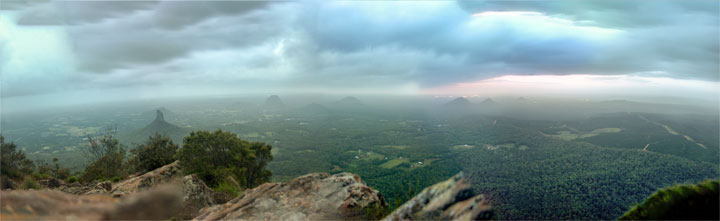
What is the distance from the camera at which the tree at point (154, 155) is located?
16.8 meters

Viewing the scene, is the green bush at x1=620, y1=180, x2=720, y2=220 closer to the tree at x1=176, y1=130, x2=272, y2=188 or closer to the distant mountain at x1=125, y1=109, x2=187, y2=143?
the tree at x1=176, y1=130, x2=272, y2=188

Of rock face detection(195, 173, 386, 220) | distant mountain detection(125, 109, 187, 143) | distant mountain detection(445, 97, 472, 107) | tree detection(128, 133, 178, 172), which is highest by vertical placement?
distant mountain detection(445, 97, 472, 107)

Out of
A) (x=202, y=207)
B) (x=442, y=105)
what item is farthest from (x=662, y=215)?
(x=442, y=105)

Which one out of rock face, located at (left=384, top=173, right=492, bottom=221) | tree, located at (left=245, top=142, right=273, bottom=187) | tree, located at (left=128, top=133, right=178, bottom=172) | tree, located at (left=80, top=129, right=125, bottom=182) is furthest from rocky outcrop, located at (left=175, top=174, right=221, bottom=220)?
tree, located at (left=80, top=129, right=125, bottom=182)

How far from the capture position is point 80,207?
341 cm

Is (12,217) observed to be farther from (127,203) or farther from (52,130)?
(52,130)

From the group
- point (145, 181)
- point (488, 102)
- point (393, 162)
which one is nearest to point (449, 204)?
point (145, 181)

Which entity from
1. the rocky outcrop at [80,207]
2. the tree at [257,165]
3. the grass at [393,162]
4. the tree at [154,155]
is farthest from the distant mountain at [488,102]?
the rocky outcrop at [80,207]

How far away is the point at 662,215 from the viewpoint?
3.16 metres

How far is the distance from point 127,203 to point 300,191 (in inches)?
181

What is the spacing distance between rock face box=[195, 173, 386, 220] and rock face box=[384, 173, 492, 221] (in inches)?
84.2

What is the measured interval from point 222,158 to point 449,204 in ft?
50.8

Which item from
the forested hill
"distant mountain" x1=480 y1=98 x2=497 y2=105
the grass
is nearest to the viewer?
the forested hill

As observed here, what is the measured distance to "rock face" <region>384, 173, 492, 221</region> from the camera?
3773mm
